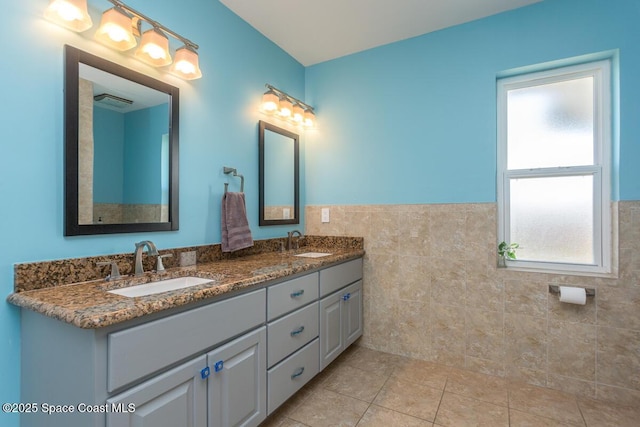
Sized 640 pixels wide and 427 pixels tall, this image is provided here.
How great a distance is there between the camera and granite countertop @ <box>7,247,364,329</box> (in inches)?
35.9

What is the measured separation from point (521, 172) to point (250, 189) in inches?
78.6

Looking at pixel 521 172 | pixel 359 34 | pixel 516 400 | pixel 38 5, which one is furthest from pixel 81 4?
pixel 516 400

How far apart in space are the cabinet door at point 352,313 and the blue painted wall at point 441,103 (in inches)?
30.4

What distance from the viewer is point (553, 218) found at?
83.8 inches

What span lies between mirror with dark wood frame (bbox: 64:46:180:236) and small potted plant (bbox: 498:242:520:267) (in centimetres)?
223

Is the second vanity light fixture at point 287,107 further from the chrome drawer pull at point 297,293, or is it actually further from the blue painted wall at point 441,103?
the chrome drawer pull at point 297,293

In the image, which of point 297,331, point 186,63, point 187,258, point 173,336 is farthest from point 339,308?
point 186,63

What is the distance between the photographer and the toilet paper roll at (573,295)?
73.5 inches

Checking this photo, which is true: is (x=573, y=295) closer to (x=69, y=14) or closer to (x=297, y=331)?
(x=297, y=331)

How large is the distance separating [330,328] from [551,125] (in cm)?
213

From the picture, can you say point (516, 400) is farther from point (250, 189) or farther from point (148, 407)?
point (250, 189)

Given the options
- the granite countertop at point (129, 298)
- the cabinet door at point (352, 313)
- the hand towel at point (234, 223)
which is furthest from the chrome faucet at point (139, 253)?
the cabinet door at point (352, 313)

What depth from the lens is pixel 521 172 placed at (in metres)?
2.19

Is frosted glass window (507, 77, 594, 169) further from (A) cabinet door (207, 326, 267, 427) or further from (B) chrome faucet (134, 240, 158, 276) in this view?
(B) chrome faucet (134, 240, 158, 276)
